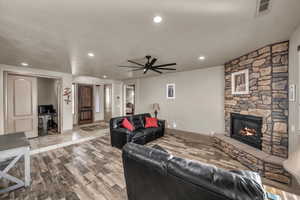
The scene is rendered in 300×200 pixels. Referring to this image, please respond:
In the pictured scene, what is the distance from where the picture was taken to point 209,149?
11.7 feet

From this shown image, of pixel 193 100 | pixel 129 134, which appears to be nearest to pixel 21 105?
pixel 129 134

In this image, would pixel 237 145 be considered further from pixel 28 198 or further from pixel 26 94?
pixel 26 94

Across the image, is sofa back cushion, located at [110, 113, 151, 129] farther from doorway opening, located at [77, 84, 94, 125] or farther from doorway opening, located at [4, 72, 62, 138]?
doorway opening, located at [77, 84, 94, 125]

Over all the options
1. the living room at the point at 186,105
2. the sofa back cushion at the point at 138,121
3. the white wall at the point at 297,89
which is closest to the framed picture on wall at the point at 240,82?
the living room at the point at 186,105

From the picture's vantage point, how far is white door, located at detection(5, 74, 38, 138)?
3.99 metres

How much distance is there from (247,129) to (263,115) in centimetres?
59

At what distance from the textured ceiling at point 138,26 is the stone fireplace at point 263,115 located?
37 cm

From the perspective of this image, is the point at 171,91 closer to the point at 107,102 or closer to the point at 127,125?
the point at 127,125

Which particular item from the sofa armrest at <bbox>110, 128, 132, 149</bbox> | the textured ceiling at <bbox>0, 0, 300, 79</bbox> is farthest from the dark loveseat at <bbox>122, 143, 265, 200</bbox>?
the sofa armrest at <bbox>110, 128, 132, 149</bbox>

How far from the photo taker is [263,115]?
265cm

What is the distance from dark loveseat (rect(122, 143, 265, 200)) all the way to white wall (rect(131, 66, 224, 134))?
3411 mm

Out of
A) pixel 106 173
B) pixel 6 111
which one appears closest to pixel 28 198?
pixel 106 173

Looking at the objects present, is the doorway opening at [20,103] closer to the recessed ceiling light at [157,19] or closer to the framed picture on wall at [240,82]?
the recessed ceiling light at [157,19]

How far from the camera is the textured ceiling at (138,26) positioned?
4.71 feet
